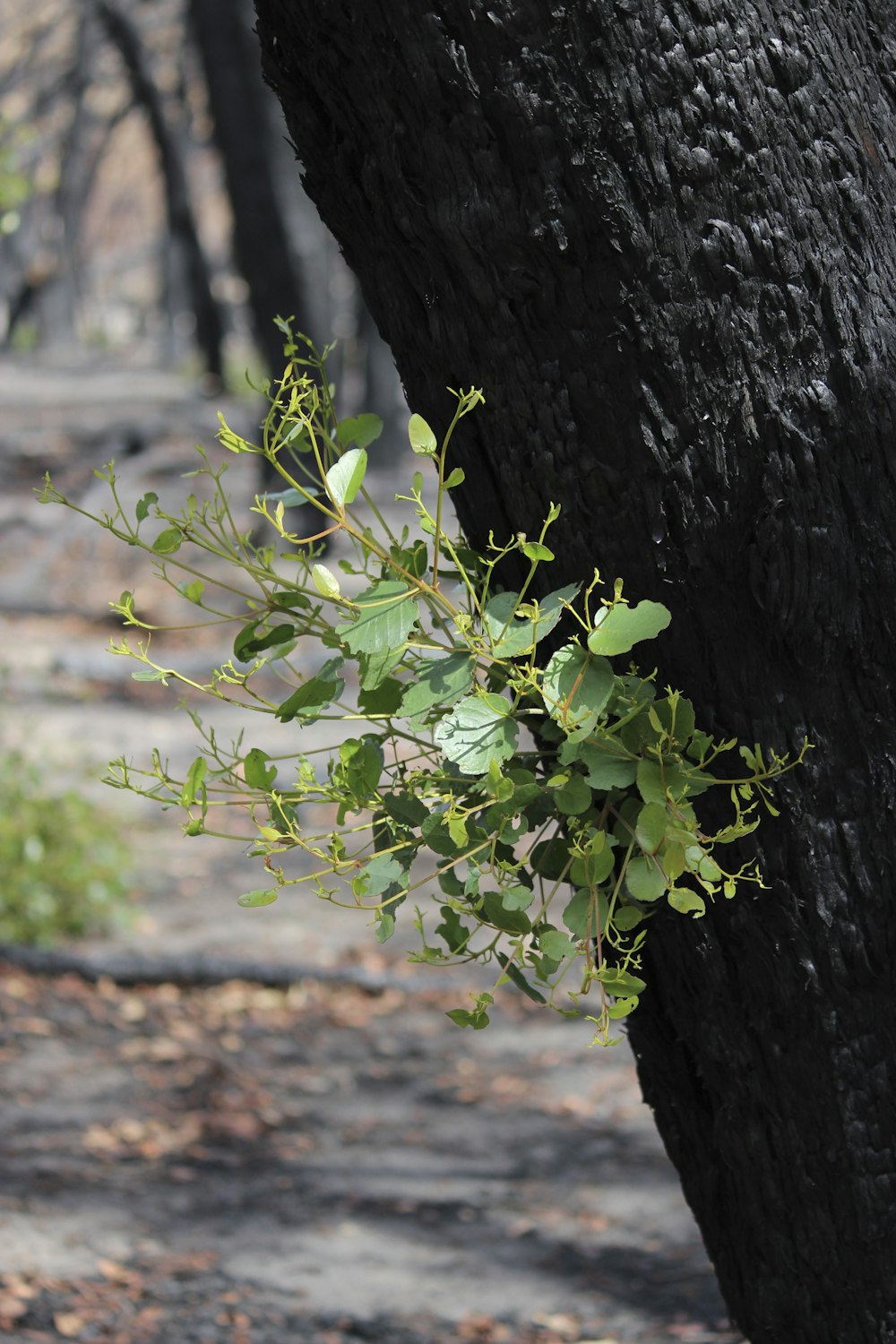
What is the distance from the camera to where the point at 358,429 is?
1.58 metres

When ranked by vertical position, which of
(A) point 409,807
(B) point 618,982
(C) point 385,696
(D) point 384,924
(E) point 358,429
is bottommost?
(B) point 618,982

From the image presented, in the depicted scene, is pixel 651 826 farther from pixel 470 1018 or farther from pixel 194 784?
pixel 194 784

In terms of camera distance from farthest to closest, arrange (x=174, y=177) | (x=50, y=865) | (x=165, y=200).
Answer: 1. (x=165, y=200)
2. (x=174, y=177)
3. (x=50, y=865)

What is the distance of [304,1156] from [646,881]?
3326mm

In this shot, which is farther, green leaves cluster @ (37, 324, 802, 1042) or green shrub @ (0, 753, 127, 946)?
green shrub @ (0, 753, 127, 946)

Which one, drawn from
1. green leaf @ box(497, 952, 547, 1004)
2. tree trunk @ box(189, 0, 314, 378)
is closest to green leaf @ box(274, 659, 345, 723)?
green leaf @ box(497, 952, 547, 1004)

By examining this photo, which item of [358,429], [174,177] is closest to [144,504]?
[358,429]

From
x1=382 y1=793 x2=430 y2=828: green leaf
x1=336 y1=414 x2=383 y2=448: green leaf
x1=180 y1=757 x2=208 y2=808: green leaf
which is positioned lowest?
x1=382 y1=793 x2=430 y2=828: green leaf

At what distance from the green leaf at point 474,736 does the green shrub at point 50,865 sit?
4.42m

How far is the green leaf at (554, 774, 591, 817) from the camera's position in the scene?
135 cm

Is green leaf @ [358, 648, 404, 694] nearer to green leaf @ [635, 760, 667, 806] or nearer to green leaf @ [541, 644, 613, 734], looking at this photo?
green leaf @ [541, 644, 613, 734]

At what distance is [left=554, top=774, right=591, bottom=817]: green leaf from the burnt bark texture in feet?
0.59

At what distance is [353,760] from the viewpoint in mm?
1443

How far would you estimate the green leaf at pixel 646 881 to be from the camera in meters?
1.35
